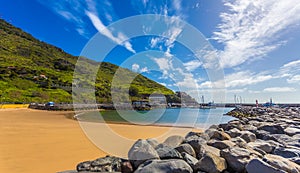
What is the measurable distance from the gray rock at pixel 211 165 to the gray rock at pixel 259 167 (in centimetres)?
39

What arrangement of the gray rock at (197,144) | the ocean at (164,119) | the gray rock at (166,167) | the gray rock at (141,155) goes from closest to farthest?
the gray rock at (166,167), the gray rock at (141,155), the gray rock at (197,144), the ocean at (164,119)

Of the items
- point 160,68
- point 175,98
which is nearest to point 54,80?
point 175,98

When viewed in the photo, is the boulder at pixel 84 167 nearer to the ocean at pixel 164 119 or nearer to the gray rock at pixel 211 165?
the gray rock at pixel 211 165

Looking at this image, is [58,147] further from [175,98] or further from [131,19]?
[175,98]

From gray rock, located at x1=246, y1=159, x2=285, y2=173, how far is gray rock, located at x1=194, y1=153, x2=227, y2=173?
39 centimetres

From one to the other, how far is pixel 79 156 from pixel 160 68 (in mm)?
6059

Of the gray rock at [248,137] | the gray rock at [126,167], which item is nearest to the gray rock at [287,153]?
the gray rock at [248,137]

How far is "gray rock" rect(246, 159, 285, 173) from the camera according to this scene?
2.84 m

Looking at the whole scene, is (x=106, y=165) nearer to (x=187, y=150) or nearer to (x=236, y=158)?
(x=187, y=150)

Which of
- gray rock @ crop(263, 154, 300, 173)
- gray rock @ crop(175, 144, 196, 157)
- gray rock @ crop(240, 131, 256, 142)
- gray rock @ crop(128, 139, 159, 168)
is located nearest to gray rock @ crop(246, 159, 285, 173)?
gray rock @ crop(263, 154, 300, 173)

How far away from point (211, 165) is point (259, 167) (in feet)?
2.23

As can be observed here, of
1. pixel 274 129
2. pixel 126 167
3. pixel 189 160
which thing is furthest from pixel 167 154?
pixel 274 129

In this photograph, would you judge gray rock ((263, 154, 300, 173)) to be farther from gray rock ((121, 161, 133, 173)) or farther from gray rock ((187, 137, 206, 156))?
gray rock ((121, 161, 133, 173))

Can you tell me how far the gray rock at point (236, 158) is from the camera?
3.28 m
